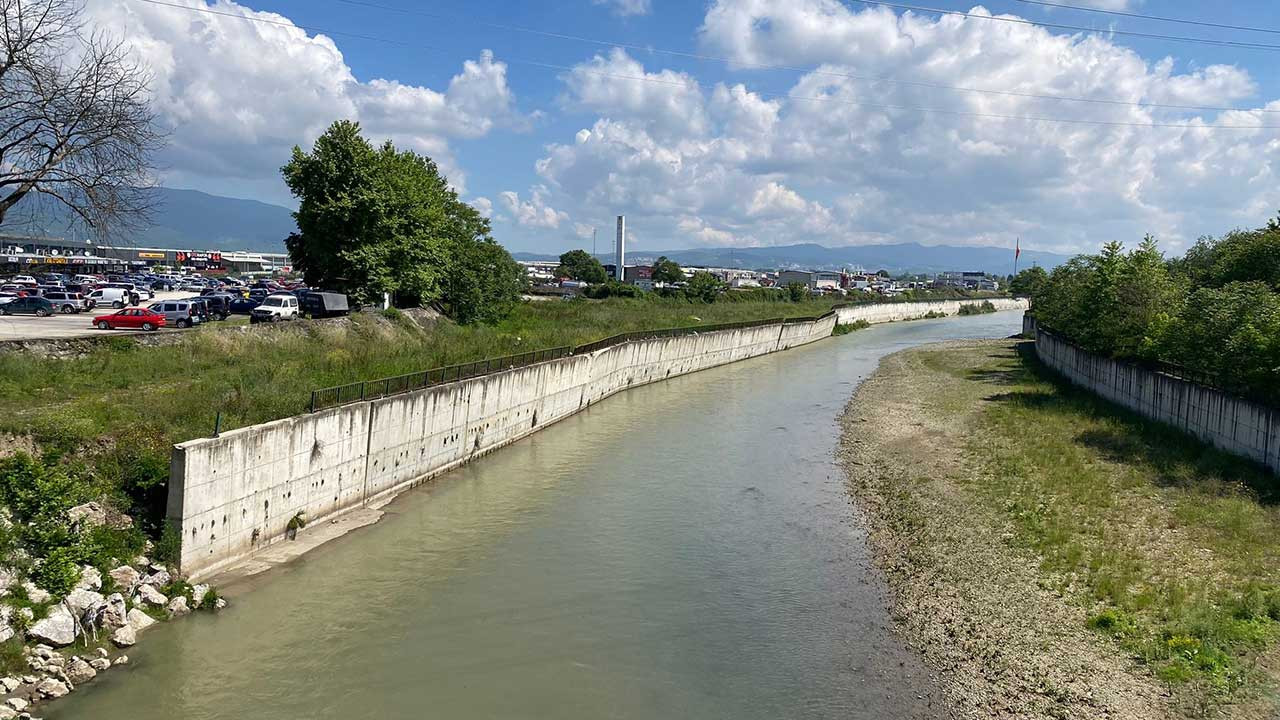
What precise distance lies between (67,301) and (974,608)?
54240 millimetres

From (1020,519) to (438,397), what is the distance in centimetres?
1893

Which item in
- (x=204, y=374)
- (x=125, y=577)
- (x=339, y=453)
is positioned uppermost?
(x=204, y=374)

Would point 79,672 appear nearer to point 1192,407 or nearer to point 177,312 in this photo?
point 177,312

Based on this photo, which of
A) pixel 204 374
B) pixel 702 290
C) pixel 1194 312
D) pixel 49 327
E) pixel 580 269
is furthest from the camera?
pixel 580 269

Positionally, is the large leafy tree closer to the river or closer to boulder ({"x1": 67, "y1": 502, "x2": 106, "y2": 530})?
the river

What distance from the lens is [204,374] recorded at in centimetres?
2609

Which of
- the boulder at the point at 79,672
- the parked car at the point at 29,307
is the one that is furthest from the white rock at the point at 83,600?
the parked car at the point at 29,307

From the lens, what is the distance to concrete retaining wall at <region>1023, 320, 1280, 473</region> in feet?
83.3

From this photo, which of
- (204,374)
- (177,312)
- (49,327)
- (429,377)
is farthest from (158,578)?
(49,327)

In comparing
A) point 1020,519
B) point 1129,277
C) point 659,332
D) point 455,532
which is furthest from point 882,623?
point 659,332

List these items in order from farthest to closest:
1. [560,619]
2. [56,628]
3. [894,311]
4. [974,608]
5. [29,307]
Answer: [894,311] < [29,307] < [974,608] < [560,619] < [56,628]

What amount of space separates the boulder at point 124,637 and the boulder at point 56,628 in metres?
0.67

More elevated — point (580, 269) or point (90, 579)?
point (580, 269)

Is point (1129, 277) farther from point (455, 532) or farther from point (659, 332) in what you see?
point (455, 532)
